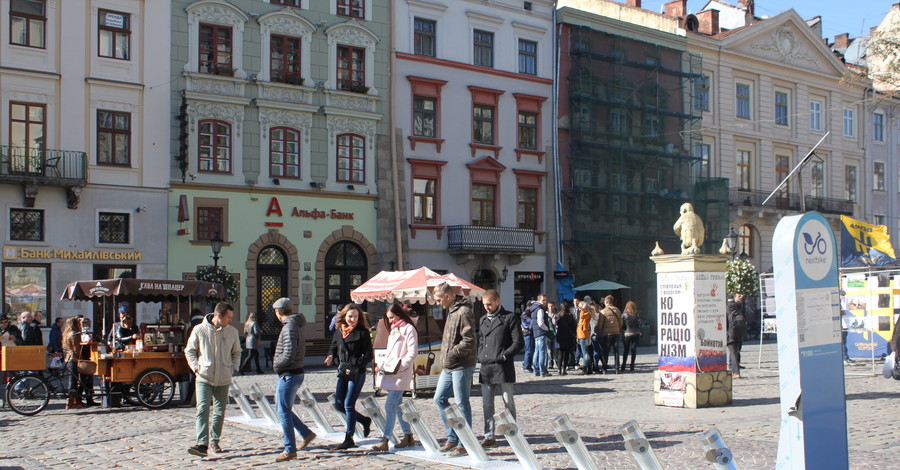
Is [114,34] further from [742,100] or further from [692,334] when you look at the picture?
[742,100]

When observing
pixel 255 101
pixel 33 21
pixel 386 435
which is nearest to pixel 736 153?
pixel 255 101

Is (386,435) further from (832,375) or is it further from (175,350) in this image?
(175,350)

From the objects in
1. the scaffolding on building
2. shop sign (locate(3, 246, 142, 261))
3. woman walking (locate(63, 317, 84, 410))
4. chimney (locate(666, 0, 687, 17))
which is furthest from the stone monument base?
chimney (locate(666, 0, 687, 17))

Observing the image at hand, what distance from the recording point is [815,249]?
318 inches

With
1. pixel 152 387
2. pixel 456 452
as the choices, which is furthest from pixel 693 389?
pixel 152 387

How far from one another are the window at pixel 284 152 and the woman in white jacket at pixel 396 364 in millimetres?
21257

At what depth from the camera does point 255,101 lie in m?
31.6

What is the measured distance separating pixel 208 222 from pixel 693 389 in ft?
62.7

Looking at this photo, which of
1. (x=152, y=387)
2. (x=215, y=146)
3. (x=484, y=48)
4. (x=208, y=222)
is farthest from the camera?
(x=484, y=48)

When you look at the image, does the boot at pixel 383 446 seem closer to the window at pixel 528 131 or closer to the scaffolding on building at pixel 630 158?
the window at pixel 528 131

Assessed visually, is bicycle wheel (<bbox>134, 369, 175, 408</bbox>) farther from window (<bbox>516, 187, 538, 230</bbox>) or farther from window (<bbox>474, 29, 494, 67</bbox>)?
window (<bbox>474, 29, 494, 67</bbox>)

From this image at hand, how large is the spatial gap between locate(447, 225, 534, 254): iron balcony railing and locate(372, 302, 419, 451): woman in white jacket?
23588 millimetres

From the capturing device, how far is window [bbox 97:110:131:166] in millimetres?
29109

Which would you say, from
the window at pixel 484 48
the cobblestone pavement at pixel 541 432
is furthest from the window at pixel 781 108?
the cobblestone pavement at pixel 541 432
